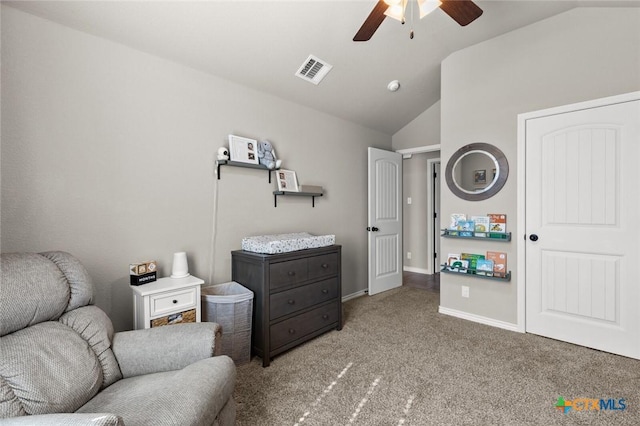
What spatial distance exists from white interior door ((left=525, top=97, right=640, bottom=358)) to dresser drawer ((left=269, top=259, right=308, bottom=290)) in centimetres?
207

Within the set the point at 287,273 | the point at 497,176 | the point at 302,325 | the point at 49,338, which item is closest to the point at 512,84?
the point at 497,176

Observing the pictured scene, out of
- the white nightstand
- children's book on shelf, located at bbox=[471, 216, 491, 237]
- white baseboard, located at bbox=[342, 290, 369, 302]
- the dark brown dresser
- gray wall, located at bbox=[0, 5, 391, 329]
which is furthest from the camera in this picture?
white baseboard, located at bbox=[342, 290, 369, 302]

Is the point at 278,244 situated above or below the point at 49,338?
above

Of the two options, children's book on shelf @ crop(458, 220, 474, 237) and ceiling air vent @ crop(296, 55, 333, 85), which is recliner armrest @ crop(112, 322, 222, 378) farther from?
children's book on shelf @ crop(458, 220, 474, 237)

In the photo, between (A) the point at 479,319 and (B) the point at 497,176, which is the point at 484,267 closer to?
(A) the point at 479,319

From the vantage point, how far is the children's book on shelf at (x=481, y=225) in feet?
9.67

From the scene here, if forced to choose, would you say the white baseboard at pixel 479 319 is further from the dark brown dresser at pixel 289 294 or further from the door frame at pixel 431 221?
the door frame at pixel 431 221

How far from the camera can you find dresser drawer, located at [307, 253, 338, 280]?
104 inches

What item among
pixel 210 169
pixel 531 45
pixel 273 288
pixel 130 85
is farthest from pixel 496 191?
pixel 130 85

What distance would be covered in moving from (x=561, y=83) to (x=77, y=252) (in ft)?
12.9

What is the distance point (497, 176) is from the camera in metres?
2.90

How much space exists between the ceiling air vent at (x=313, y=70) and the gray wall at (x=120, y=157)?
0.51 ft

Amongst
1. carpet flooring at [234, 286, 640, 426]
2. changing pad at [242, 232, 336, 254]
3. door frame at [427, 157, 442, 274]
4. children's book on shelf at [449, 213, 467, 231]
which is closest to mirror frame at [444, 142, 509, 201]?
children's book on shelf at [449, 213, 467, 231]

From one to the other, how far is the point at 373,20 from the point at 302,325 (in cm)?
228
